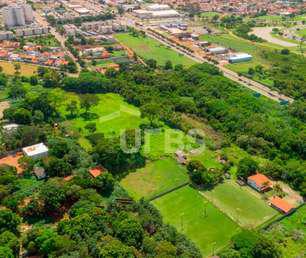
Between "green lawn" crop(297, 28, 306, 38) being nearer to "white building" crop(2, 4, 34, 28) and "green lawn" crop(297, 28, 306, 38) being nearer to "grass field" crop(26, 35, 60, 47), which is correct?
"grass field" crop(26, 35, 60, 47)

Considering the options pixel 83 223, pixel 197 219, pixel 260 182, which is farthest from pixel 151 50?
pixel 83 223

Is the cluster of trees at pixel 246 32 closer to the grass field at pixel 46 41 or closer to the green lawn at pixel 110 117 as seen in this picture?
the grass field at pixel 46 41

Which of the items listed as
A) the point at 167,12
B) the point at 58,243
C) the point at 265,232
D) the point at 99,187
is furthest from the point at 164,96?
the point at 167,12

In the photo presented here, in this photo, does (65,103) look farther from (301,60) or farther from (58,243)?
(301,60)

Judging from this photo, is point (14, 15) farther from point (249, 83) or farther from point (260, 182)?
point (260, 182)

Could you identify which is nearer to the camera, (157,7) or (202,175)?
(202,175)

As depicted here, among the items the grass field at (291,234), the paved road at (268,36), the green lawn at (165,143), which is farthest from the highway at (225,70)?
the grass field at (291,234)

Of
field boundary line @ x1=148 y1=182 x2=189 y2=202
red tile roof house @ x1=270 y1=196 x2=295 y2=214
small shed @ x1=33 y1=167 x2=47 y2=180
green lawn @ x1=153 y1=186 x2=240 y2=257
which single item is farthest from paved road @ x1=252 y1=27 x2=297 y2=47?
small shed @ x1=33 y1=167 x2=47 y2=180
